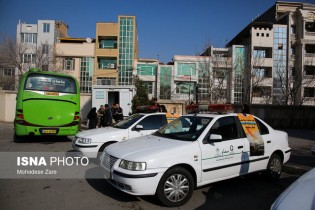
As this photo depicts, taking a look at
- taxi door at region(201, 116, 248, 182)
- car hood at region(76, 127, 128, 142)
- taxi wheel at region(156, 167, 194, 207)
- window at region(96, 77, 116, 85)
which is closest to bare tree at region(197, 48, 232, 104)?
window at region(96, 77, 116, 85)

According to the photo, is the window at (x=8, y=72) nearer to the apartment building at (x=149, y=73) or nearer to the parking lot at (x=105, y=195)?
the apartment building at (x=149, y=73)

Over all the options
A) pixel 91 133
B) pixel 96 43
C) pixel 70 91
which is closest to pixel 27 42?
pixel 96 43

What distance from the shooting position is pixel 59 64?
39.2m


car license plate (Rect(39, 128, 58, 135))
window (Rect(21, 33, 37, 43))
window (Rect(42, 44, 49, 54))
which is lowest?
car license plate (Rect(39, 128, 58, 135))

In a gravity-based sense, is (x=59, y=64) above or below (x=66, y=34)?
below

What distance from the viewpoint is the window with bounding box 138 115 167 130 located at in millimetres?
7820

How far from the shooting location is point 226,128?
5.39m

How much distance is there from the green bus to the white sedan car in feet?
19.3

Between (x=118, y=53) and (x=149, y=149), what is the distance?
36657 mm

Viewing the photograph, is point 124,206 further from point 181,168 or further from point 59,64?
point 59,64

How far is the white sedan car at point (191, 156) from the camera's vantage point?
4246mm

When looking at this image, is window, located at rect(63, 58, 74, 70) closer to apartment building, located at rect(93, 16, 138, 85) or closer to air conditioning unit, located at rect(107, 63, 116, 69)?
apartment building, located at rect(93, 16, 138, 85)

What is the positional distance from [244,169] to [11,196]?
4520mm

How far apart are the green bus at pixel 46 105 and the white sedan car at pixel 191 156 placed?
5881mm
